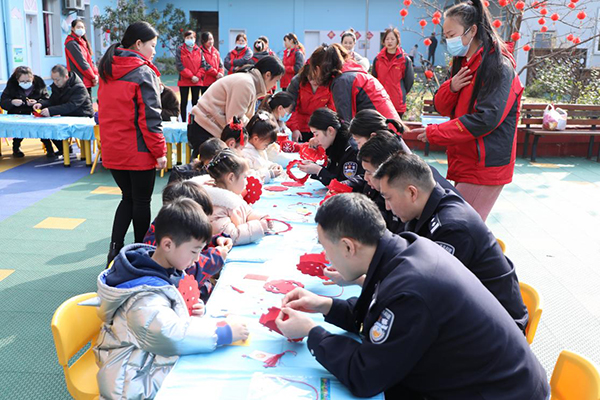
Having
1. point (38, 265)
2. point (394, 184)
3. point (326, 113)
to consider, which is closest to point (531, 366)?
point (394, 184)

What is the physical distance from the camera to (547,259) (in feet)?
13.2

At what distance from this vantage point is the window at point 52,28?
1399 centimetres

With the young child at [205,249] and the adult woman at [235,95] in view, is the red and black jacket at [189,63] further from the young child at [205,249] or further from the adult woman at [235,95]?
the young child at [205,249]

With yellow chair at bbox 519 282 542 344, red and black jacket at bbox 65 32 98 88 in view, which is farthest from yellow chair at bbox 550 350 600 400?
red and black jacket at bbox 65 32 98 88

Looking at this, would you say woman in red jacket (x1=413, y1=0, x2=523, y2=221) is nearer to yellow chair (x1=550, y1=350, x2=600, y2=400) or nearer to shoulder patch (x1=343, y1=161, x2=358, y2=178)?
shoulder patch (x1=343, y1=161, x2=358, y2=178)

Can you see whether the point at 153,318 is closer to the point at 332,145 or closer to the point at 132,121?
the point at 132,121

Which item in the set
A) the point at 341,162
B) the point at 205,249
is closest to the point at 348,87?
the point at 341,162

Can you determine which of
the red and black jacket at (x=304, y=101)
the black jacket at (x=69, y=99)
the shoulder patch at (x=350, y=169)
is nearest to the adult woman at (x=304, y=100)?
the red and black jacket at (x=304, y=101)

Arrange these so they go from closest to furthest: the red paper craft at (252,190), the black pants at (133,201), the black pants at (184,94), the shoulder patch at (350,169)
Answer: the red paper craft at (252,190)
the shoulder patch at (350,169)
the black pants at (133,201)
the black pants at (184,94)

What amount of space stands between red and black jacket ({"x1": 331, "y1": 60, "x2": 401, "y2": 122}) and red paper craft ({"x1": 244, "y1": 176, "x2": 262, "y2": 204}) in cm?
113

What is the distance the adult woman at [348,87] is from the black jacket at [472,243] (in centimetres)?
206

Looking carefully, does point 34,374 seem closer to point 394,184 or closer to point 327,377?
point 327,377

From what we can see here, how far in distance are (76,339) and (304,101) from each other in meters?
3.79

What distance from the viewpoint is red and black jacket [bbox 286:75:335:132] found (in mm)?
5055
